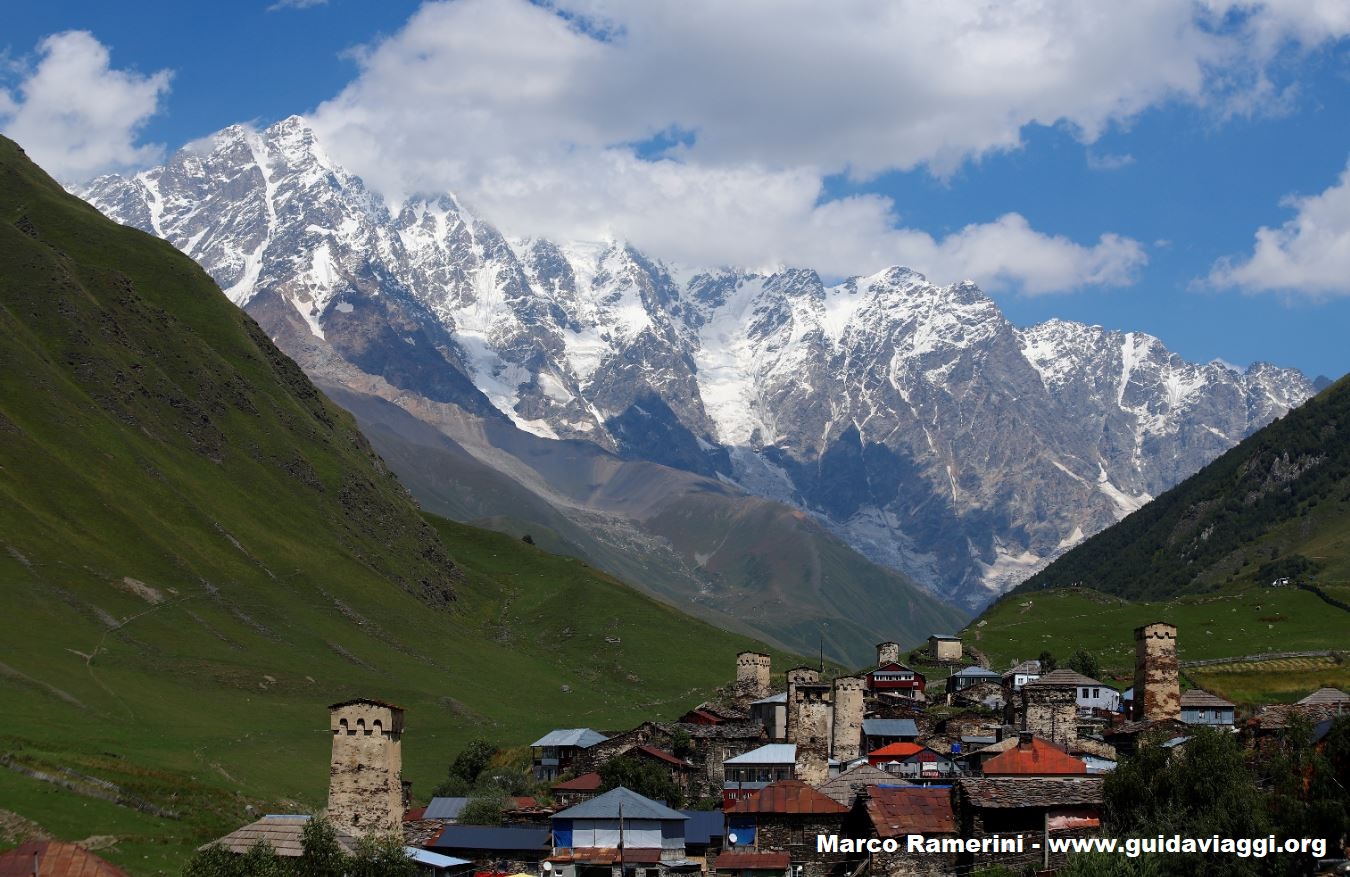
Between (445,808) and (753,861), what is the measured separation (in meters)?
43.4

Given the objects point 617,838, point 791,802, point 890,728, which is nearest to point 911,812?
point 791,802

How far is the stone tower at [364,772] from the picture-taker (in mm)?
72000

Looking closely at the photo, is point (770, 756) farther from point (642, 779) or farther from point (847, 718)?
point (847, 718)

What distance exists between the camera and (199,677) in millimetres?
184250

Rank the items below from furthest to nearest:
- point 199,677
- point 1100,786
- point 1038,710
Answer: point 199,677 → point 1038,710 → point 1100,786

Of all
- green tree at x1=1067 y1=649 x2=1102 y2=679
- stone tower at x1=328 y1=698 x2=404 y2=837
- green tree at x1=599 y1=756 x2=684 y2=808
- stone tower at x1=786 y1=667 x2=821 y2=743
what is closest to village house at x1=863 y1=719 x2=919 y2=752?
stone tower at x1=786 y1=667 x2=821 y2=743

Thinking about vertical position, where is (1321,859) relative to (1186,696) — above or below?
below

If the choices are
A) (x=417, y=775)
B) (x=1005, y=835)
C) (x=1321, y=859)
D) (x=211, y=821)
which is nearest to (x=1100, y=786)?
(x=1005, y=835)

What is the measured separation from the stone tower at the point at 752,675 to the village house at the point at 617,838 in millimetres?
78601

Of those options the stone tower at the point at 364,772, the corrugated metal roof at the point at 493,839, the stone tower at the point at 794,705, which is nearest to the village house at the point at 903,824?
the stone tower at the point at 364,772

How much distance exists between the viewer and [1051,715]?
97.6m

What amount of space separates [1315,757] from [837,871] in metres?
19.6

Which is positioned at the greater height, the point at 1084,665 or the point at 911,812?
the point at 1084,665

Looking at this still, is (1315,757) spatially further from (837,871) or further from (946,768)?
(946,768)
